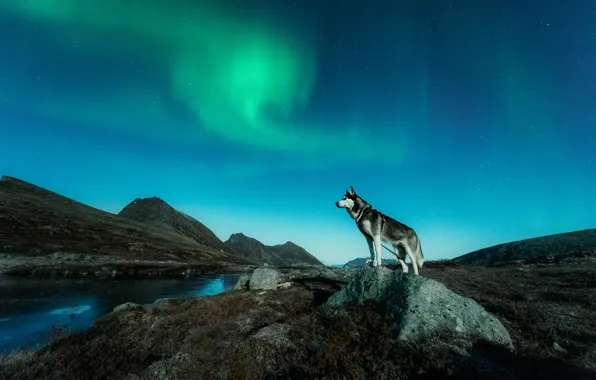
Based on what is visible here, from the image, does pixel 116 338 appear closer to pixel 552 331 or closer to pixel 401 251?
pixel 401 251

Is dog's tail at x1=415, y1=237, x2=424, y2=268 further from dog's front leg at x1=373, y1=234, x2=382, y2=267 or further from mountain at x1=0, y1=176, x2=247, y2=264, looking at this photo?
mountain at x1=0, y1=176, x2=247, y2=264

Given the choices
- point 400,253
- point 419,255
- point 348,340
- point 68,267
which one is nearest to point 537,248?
point 419,255

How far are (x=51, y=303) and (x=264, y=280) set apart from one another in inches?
1292

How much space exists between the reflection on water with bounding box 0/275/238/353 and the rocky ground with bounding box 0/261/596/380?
1222cm

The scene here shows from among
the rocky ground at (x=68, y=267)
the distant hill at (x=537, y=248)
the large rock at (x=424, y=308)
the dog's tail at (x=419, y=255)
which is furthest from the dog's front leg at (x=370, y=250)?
the distant hill at (x=537, y=248)

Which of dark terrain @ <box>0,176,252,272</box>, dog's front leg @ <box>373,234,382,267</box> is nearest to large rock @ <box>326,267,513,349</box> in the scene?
dog's front leg @ <box>373,234,382,267</box>

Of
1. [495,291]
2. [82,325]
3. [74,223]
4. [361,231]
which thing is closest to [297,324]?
[361,231]

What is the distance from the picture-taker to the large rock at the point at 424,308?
34.2 feet

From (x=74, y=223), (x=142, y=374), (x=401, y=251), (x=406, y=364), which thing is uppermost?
(x=74, y=223)

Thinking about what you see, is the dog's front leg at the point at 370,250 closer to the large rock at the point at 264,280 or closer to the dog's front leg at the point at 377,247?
the dog's front leg at the point at 377,247

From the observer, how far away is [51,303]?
122 ft

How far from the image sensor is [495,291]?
21.0m

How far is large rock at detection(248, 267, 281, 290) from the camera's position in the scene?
21.1 metres

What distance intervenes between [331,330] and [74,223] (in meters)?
162
